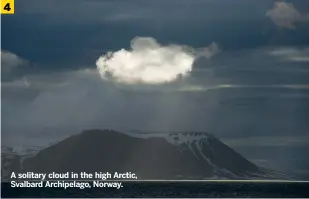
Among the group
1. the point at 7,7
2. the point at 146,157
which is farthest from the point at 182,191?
the point at 7,7

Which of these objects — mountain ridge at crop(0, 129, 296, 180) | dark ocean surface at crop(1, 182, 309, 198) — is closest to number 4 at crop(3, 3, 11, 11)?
mountain ridge at crop(0, 129, 296, 180)

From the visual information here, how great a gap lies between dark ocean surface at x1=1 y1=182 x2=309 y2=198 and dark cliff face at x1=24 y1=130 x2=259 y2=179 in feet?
0.24

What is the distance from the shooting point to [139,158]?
10.2 ft

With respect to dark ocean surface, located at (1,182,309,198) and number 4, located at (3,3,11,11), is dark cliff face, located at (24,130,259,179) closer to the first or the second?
dark ocean surface, located at (1,182,309,198)

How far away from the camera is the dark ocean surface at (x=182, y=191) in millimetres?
3076

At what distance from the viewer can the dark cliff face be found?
9.99 feet

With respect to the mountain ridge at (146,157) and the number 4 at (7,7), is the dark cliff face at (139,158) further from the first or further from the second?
the number 4 at (7,7)

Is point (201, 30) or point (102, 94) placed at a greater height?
point (201, 30)

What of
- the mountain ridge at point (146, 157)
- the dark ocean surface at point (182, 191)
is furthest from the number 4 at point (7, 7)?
the dark ocean surface at point (182, 191)

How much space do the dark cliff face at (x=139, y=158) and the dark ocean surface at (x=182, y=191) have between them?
0.07m

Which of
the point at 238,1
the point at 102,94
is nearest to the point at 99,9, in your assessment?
the point at 102,94

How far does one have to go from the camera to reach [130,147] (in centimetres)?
308

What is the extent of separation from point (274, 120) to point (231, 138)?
352mm

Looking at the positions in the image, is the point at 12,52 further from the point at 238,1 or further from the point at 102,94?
the point at 238,1
